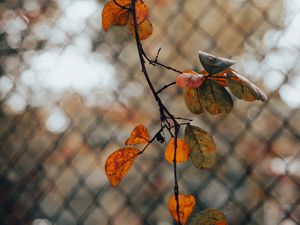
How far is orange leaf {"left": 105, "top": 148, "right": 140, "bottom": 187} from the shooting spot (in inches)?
13.7

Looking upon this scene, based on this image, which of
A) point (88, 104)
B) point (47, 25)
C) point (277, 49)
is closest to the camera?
point (277, 49)

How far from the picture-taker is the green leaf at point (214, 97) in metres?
0.31

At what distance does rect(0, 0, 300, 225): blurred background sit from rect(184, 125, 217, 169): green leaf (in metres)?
0.72

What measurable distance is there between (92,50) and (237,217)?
37.7 inches

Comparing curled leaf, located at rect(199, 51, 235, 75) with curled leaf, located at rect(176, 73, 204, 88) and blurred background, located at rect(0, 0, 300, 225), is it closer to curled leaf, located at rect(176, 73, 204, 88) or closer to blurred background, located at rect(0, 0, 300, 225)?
curled leaf, located at rect(176, 73, 204, 88)

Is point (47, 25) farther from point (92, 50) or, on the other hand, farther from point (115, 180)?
point (115, 180)

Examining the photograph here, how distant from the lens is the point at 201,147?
345 mm

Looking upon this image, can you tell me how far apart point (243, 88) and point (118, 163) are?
0.12 meters

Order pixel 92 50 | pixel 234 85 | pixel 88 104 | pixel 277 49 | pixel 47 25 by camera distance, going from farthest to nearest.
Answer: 1. pixel 88 104
2. pixel 92 50
3. pixel 47 25
4. pixel 277 49
5. pixel 234 85

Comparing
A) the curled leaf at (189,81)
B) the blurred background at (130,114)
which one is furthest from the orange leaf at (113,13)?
the blurred background at (130,114)

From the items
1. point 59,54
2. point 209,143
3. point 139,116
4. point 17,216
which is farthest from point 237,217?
Result: point 209,143


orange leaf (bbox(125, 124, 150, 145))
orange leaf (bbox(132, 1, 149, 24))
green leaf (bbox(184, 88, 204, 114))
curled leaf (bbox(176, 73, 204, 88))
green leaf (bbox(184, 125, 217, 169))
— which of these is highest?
orange leaf (bbox(132, 1, 149, 24))

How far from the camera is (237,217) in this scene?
1885 millimetres

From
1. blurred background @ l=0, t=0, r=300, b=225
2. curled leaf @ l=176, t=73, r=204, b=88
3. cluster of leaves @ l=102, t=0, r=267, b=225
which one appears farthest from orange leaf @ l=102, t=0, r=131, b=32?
blurred background @ l=0, t=0, r=300, b=225
